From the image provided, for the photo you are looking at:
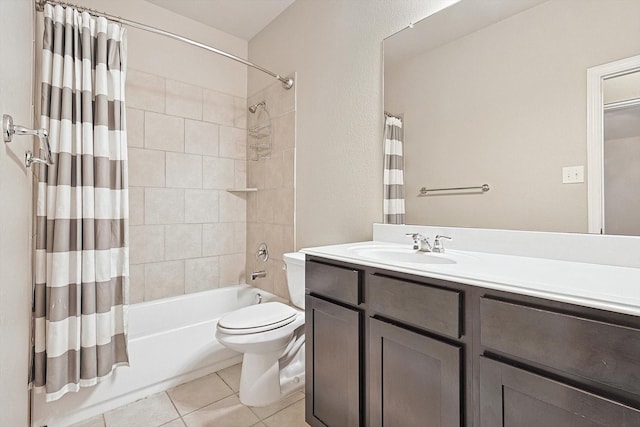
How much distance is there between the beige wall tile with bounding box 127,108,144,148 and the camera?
2.18 meters

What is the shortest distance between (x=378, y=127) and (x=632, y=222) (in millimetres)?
1133

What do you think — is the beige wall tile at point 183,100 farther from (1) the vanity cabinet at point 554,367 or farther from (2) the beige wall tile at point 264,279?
(1) the vanity cabinet at point 554,367

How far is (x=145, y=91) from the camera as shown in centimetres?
224

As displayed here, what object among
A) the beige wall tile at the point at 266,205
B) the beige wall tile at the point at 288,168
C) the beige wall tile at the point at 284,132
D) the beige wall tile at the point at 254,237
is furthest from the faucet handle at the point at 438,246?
the beige wall tile at the point at 254,237

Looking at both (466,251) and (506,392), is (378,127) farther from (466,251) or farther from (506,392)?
(506,392)

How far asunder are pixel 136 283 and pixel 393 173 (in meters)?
1.98

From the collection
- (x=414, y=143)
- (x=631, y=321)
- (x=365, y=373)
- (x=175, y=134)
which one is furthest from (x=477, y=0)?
(x=175, y=134)

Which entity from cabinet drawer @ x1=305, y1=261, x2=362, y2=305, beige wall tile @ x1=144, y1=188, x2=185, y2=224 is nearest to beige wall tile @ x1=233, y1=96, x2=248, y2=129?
beige wall tile @ x1=144, y1=188, x2=185, y2=224

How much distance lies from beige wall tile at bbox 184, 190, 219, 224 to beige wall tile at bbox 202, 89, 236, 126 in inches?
24.7

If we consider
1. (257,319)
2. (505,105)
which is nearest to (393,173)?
(505,105)

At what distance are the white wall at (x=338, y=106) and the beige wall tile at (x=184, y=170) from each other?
0.89 metres

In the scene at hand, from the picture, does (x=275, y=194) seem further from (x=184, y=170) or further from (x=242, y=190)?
(x=184, y=170)

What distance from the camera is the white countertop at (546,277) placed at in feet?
2.15

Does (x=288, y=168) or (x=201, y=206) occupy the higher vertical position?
(x=288, y=168)
